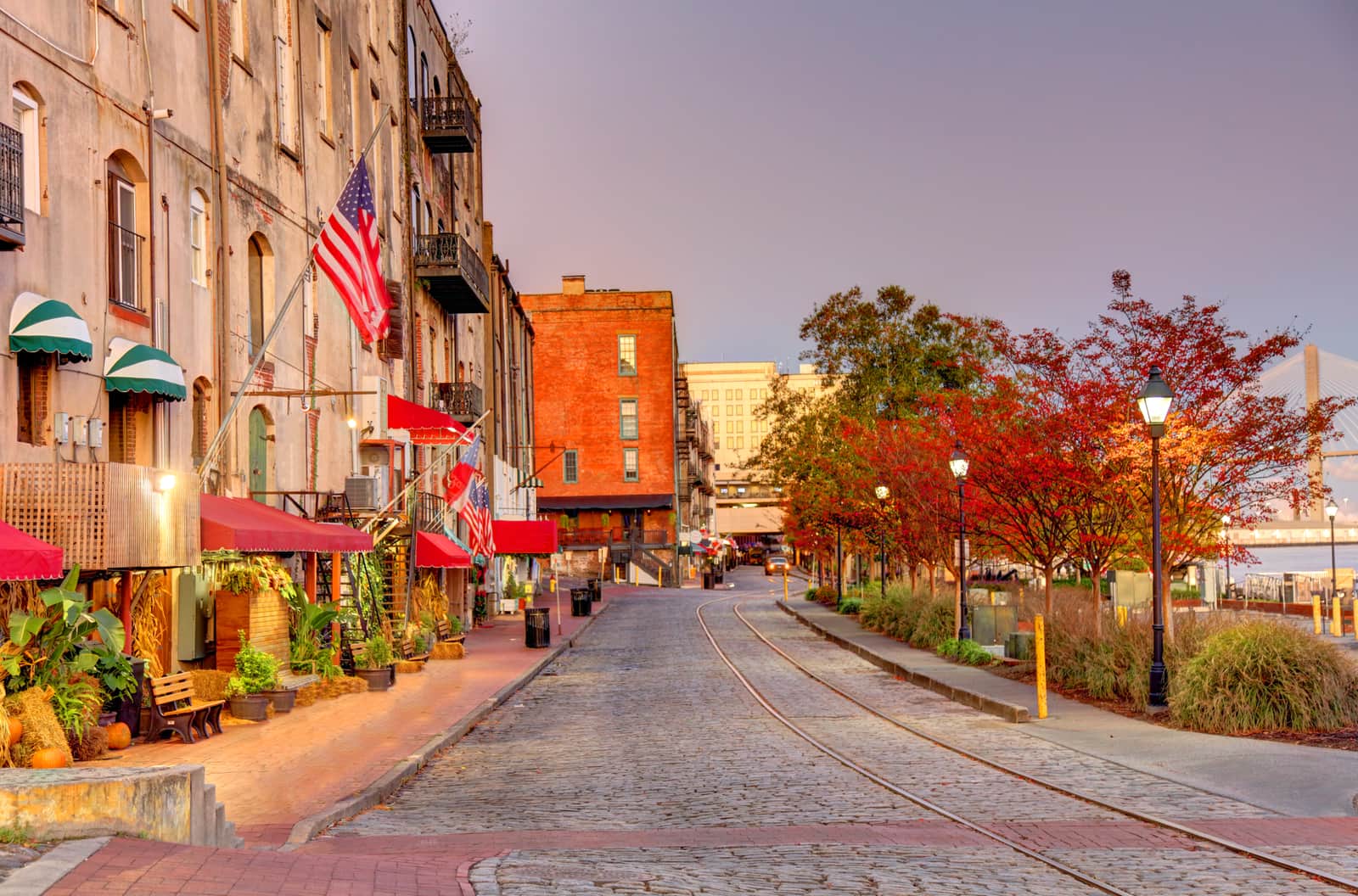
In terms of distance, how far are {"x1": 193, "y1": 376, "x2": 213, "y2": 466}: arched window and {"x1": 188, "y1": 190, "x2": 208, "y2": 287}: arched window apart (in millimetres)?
1461

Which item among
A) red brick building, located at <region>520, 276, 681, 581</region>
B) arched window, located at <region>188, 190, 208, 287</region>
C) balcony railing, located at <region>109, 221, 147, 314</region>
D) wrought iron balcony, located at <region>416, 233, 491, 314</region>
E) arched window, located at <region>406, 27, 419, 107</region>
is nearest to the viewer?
balcony railing, located at <region>109, 221, 147, 314</region>

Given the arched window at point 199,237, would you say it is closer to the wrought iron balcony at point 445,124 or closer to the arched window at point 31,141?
the arched window at point 31,141

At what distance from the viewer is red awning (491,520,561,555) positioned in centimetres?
4975

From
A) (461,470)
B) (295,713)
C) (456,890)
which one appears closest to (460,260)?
(461,470)

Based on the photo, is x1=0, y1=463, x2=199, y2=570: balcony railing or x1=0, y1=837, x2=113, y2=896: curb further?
x1=0, y1=463, x2=199, y2=570: balcony railing

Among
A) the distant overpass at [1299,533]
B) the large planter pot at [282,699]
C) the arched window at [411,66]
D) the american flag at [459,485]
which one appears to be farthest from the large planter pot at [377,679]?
the distant overpass at [1299,533]

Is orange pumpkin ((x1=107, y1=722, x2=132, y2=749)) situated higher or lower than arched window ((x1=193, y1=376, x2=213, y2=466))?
lower

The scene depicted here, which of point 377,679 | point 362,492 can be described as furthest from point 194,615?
point 362,492

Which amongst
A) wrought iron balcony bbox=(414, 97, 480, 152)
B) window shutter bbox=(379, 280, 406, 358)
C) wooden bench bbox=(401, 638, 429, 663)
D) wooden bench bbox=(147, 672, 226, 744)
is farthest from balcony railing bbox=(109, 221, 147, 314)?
wrought iron balcony bbox=(414, 97, 480, 152)

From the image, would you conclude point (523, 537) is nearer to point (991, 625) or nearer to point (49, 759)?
point (991, 625)

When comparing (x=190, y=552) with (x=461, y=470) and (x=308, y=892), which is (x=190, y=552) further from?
(x=461, y=470)

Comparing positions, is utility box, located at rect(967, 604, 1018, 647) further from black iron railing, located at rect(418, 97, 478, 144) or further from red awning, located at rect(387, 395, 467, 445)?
black iron railing, located at rect(418, 97, 478, 144)

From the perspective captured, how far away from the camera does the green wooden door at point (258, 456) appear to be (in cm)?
2314

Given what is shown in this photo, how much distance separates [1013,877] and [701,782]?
480 centimetres
